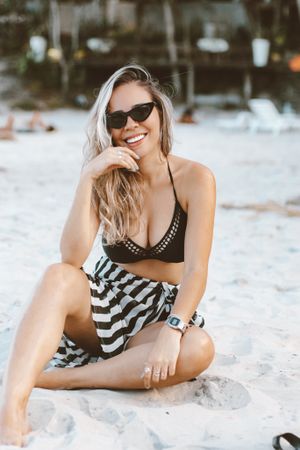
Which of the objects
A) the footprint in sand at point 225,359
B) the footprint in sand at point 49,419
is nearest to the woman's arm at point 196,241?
the footprint in sand at point 225,359

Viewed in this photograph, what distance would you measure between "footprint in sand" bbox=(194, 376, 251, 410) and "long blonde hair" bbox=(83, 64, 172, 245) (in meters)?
0.68

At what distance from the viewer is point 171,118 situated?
295cm

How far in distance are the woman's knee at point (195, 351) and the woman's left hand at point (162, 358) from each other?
2.5 inches

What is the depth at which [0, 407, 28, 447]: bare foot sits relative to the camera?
2248 millimetres

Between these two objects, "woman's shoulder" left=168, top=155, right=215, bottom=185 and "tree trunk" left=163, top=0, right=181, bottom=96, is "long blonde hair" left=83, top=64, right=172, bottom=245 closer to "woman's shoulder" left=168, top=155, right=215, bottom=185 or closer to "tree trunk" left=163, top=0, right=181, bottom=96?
"woman's shoulder" left=168, top=155, right=215, bottom=185

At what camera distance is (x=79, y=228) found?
2877mm

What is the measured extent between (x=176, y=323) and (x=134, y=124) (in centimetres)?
82

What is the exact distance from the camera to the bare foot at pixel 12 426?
2.25 m

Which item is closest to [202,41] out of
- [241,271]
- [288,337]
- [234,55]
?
[234,55]

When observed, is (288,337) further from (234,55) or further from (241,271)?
(234,55)

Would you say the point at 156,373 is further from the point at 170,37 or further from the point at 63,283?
the point at 170,37

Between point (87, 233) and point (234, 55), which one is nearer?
point (87, 233)

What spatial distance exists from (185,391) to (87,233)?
749 mm

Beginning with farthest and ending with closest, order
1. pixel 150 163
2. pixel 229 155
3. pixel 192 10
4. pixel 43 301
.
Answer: pixel 192 10
pixel 229 155
pixel 150 163
pixel 43 301
